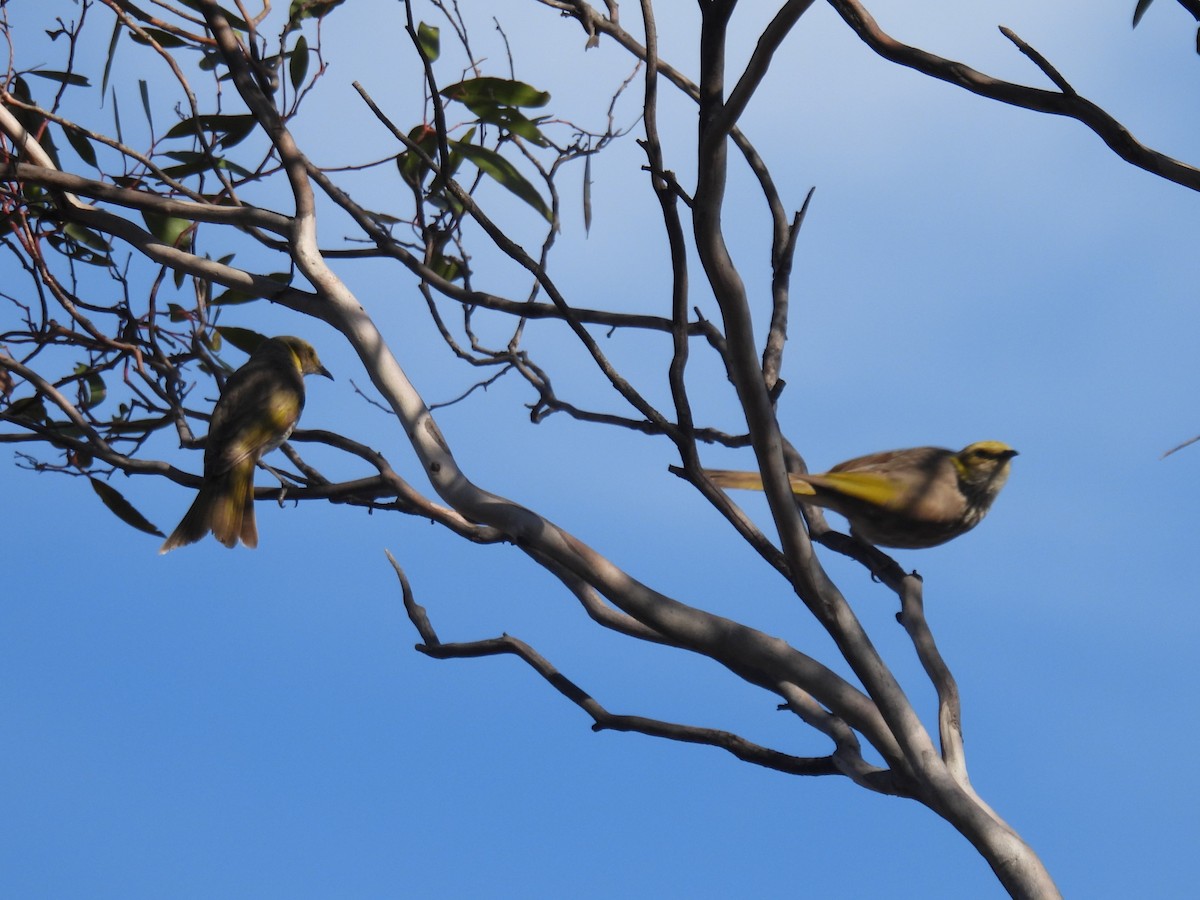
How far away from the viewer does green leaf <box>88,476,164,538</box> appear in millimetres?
4000

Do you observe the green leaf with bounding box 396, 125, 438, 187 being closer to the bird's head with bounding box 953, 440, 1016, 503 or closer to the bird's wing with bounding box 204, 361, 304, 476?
the bird's wing with bounding box 204, 361, 304, 476

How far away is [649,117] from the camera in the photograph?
232cm

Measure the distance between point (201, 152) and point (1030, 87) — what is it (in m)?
2.80

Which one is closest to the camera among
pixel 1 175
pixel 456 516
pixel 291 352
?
pixel 456 516

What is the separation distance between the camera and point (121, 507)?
402 centimetres

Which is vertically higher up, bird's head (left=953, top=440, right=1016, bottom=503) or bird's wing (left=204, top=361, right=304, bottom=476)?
bird's head (left=953, top=440, right=1016, bottom=503)

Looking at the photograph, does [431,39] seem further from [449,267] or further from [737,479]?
[737,479]

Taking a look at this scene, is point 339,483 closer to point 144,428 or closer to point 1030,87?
point 144,428

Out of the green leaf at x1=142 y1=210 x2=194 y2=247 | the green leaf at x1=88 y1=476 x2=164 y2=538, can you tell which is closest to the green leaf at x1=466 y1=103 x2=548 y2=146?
the green leaf at x1=142 y1=210 x2=194 y2=247

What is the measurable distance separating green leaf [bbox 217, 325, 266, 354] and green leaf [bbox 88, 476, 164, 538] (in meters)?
0.80

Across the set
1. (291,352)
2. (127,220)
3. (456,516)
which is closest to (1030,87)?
(456,516)

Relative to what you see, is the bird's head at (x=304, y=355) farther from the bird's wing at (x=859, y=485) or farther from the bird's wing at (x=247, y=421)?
the bird's wing at (x=859, y=485)

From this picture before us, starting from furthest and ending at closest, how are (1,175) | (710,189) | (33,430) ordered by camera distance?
(33,430) → (1,175) → (710,189)

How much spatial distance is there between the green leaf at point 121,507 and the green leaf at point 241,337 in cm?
80
